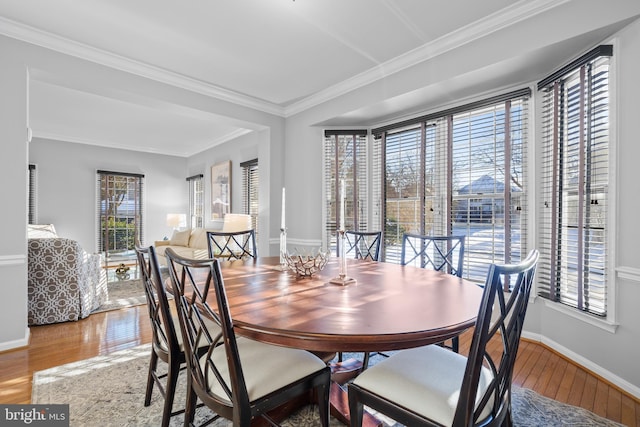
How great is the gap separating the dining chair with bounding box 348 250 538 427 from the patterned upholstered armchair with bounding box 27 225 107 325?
3.33 metres

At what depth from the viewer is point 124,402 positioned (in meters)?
1.88

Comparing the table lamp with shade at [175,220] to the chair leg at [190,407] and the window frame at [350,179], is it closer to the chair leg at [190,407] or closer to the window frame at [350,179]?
the window frame at [350,179]

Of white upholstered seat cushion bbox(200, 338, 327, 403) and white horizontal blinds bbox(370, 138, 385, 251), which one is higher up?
white horizontal blinds bbox(370, 138, 385, 251)

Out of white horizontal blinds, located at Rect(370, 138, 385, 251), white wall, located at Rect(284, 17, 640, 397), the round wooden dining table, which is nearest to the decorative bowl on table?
the round wooden dining table

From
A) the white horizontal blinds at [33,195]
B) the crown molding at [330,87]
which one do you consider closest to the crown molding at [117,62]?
the crown molding at [330,87]

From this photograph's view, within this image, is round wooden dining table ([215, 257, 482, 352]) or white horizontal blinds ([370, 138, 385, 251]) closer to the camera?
round wooden dining table ([215, 257, 482, 352])

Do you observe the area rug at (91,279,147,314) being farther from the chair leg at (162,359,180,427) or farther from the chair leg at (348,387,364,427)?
the chair leg at (348,387,364,427)

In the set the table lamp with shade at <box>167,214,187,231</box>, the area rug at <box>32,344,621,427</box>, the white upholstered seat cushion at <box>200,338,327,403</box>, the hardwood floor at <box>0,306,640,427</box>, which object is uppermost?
the table lamp with shade at <box>167,214,187,231</box>

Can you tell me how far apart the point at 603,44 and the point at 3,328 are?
4.96m

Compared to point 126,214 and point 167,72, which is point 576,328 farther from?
point 126,214

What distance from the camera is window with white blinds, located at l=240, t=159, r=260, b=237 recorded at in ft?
19.0

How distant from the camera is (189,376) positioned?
1372mm

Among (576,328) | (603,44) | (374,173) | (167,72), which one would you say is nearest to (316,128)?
(374,173)

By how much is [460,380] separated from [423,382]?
146mm
